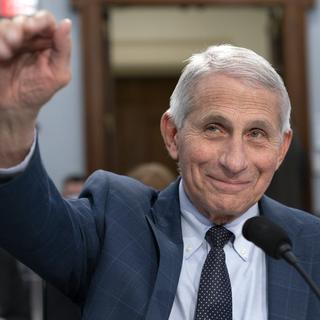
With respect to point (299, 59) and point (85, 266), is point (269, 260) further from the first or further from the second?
point (299, 59)

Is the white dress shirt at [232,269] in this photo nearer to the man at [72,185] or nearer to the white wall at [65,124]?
the man at [72,185]

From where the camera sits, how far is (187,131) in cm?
183

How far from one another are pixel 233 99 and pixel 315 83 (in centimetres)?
407

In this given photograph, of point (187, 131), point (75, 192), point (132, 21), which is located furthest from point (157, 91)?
point (187, 131)

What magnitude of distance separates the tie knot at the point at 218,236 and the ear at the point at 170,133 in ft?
0.62

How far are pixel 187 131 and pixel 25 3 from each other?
12.0 feet

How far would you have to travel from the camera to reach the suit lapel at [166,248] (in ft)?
5.60

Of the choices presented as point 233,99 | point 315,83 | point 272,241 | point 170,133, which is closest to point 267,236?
point 272,241

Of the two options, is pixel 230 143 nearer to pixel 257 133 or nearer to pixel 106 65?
pixel 257 133

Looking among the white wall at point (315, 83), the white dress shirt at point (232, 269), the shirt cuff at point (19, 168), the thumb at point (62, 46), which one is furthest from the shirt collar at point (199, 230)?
the white wall at point (315, 83)

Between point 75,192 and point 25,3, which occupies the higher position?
point 25,3

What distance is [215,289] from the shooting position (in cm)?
175

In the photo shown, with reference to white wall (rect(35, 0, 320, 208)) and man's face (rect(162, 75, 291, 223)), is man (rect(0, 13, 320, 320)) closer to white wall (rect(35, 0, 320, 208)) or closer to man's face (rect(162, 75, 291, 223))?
man's face (rect(162, 75, 291, 223))

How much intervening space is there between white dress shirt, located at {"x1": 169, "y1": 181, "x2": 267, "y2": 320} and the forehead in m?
0.23
